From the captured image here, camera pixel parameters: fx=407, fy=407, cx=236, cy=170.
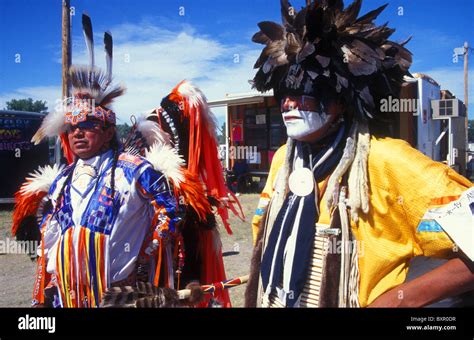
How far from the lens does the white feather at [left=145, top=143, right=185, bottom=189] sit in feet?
5.93

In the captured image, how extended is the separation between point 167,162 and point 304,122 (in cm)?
68

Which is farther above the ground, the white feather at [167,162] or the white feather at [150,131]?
the white feather at [150,131]

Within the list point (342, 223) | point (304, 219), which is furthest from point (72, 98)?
point (342, 223)

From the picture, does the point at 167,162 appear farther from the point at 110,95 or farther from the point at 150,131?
the point at 110,95

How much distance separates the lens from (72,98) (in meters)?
1.80

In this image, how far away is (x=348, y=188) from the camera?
4.48ft

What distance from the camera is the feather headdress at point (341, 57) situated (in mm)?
1357

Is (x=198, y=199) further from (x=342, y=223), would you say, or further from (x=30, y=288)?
(x=30, y=288)

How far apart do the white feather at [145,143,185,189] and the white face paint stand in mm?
593

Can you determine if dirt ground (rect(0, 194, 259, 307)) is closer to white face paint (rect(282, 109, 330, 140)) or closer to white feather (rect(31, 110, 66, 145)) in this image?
white feather (rect(31, 110, 66, 145))

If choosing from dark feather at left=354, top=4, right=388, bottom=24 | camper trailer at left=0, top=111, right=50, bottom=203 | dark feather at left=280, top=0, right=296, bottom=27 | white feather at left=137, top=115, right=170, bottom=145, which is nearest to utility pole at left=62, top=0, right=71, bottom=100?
white feather at left=137, top=115, right=170, bottom=145

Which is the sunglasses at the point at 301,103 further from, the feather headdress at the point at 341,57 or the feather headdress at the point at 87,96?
the feather headdress at the point at 87,96

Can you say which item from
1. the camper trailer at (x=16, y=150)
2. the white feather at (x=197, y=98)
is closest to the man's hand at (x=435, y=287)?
the white feather at (x=197, y=98)
